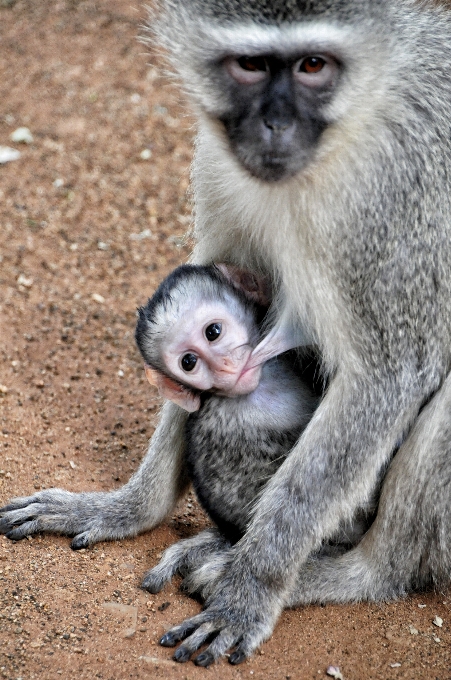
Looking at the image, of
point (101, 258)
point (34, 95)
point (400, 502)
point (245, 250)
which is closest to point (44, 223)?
point (101, 258)

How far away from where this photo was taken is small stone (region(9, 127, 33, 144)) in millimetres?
8422

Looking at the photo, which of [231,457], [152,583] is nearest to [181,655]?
[152,583]

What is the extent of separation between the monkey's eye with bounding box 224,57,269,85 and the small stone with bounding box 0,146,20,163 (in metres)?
4.62

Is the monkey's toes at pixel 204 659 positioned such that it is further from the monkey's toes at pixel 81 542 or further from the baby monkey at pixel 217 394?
the monkey's toes at pixel 81 542

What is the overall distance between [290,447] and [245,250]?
0.97 m

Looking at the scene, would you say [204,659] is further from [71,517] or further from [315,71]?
[315,71]

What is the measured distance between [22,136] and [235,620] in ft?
17.7

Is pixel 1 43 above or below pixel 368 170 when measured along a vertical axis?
below

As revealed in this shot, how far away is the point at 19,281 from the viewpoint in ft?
23.1

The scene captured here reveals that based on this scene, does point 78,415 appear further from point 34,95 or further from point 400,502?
point 34,95

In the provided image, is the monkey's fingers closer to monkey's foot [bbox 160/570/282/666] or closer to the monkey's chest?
monkey's foot [bbox 160/570/282/666]

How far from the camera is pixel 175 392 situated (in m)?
4.69

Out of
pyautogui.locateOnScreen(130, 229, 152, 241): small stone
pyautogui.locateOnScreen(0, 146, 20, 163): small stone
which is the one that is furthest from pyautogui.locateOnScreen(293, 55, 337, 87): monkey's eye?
pyautogui.locateOnScreen(0, 146, 20, 163): small stone

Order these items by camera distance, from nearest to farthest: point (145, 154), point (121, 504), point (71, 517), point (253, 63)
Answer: point (253, 63) → point (71, 517) → point (121, 504) → point (145, 154)
